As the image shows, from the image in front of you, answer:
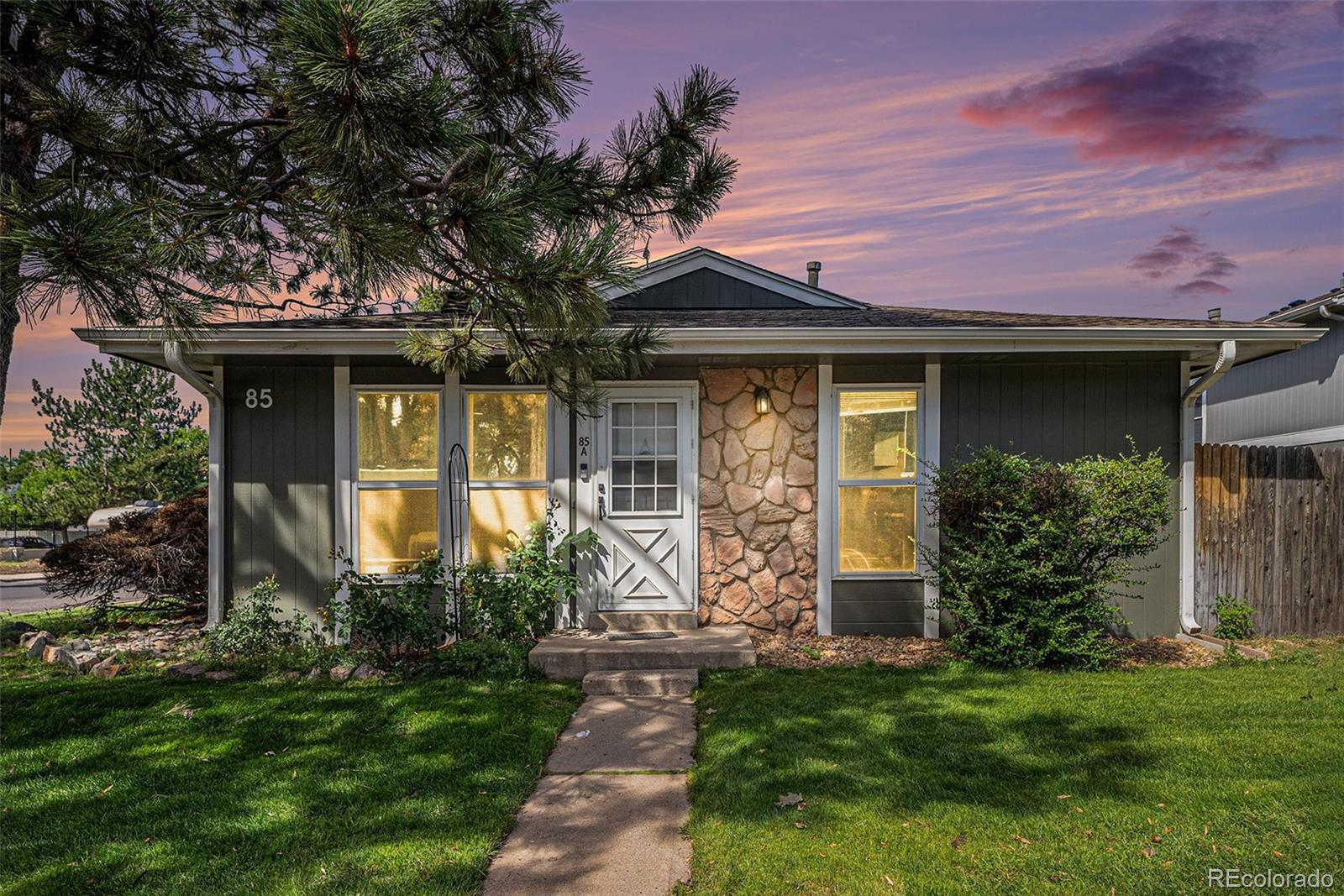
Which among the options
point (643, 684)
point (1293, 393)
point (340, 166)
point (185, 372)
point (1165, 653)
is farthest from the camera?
point (1293, 393)

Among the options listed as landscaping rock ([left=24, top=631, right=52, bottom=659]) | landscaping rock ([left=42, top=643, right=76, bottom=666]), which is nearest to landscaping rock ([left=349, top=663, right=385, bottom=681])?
landscaping rock ([left=42, top=643, right=76, bottom=666])

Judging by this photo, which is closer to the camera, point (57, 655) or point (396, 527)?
point (57, 655)

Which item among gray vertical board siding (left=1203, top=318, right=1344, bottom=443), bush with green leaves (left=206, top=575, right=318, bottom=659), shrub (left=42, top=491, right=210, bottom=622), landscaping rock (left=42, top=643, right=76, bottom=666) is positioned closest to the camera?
landscaping rock (left=42, top=643, right=76, bottom=666)

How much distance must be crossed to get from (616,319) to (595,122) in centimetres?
251

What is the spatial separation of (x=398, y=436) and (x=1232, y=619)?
7270 mm

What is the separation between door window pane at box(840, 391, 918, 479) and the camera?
6.15 m

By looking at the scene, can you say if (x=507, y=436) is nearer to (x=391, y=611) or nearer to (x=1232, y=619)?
(x=391, y=611)

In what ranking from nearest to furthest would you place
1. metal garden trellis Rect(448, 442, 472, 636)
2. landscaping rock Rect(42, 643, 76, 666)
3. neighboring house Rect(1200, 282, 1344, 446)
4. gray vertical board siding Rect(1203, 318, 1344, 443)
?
landscaping rock Rect(42, 643, 76, 666)
metal garden trellis Rect(448, 442, 472, 636)
neighboring house Rect(1200, 282, 1344, 446)
gray vertical board siding Rect(1203, 318, 1344, 443)

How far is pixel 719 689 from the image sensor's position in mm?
4645

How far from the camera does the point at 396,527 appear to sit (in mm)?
6117

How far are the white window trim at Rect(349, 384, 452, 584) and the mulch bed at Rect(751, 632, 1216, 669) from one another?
2932 millimetres

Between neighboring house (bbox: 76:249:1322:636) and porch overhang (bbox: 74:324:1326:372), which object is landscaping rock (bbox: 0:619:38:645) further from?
porch overhang (bbox: 74:324:1326:372)

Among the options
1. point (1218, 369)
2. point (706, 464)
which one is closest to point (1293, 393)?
point (1218, 369)

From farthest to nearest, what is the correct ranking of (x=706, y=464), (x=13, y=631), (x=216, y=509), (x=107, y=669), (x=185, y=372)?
1. (x=13, y=631)
2. (x=706, y=464)
3. (x=216, y=509)
4. (x=185, y=372)
5. (x=107, y=669)
